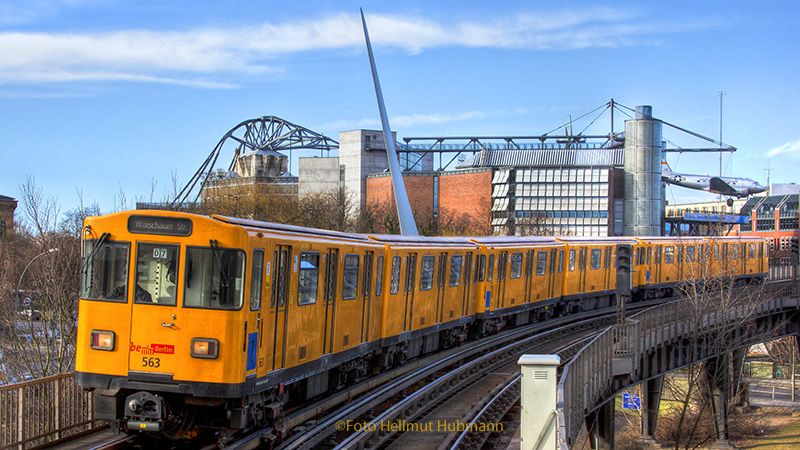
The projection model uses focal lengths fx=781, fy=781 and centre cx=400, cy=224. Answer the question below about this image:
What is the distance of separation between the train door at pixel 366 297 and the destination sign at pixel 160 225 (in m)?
5.50

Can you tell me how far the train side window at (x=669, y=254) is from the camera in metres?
36.9


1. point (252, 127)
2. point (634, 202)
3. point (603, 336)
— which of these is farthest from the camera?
point (252, 127)

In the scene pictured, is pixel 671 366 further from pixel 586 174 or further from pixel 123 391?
pixel 586 174

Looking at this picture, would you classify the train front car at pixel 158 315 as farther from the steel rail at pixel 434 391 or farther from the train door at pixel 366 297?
the train door at pixel 366 297

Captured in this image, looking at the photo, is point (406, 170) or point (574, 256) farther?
point (406, 170)

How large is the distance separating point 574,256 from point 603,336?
1196 cm

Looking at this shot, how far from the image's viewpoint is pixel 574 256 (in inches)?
1171

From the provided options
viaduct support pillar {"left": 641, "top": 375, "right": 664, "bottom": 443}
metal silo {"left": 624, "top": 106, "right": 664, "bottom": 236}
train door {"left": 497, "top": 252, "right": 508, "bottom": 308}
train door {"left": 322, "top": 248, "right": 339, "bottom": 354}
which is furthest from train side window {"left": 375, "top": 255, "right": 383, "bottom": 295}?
metal silo {"left": 624, "top": 106, "right": 664, "bottom": 236}

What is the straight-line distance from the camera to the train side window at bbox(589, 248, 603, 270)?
1227 inches

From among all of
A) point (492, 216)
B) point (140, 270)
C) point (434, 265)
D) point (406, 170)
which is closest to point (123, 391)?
point (140, 270)

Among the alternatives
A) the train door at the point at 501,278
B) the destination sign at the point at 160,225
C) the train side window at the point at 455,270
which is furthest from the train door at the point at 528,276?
the destination sign at the point at 160,225

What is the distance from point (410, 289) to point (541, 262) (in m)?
10.3

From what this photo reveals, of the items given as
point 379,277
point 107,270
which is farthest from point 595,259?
point 107,270

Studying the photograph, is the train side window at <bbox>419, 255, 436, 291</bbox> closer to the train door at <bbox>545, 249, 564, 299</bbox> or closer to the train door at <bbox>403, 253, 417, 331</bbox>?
the train door at <bbox>403, 253, 417, 331</bbox>
